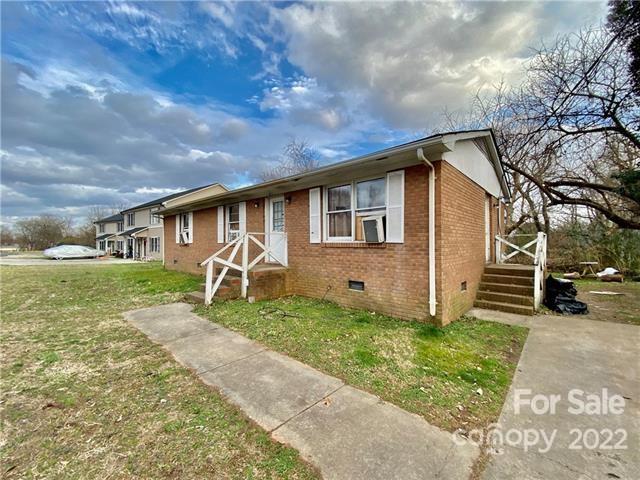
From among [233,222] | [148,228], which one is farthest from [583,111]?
[148,228]

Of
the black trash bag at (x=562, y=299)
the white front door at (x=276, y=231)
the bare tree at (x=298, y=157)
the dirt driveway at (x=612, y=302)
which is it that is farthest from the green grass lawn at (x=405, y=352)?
the bare tree at (x=298, y=157)

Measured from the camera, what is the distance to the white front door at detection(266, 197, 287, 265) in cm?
803

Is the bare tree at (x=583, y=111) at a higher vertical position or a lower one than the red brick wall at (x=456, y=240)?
higher

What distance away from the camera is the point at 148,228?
1049 inches

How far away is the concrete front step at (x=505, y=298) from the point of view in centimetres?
618

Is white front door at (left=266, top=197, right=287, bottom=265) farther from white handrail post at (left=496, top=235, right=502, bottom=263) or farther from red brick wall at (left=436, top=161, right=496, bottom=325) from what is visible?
white handrail post at (left=496, top=235, right=502, bottom=263)

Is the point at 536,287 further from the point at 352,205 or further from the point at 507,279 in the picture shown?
the point at 352,205

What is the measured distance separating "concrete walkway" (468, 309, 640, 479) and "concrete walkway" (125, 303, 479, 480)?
0.37 m

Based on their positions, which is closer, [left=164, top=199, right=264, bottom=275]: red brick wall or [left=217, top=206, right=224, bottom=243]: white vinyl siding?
[left=164, top=199, right=264, bottom=275]: red brick wall

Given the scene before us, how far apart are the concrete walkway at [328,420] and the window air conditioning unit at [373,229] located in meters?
3.10

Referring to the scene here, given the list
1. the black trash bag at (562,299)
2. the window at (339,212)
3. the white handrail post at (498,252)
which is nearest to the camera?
the black trash bag at (562,299)

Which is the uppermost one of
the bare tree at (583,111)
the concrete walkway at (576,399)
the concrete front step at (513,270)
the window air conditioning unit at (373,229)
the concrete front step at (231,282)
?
the bare tree at (583,111)

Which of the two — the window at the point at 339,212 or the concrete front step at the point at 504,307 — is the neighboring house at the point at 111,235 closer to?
the window at the point at 339,212

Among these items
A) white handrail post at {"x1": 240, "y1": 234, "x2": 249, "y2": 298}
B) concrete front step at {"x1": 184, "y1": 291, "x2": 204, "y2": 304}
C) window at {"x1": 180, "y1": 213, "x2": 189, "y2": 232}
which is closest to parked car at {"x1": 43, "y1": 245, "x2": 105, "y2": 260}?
window at {"x1": 180, "y1": 213, "x2": 189, "y2": 232}
